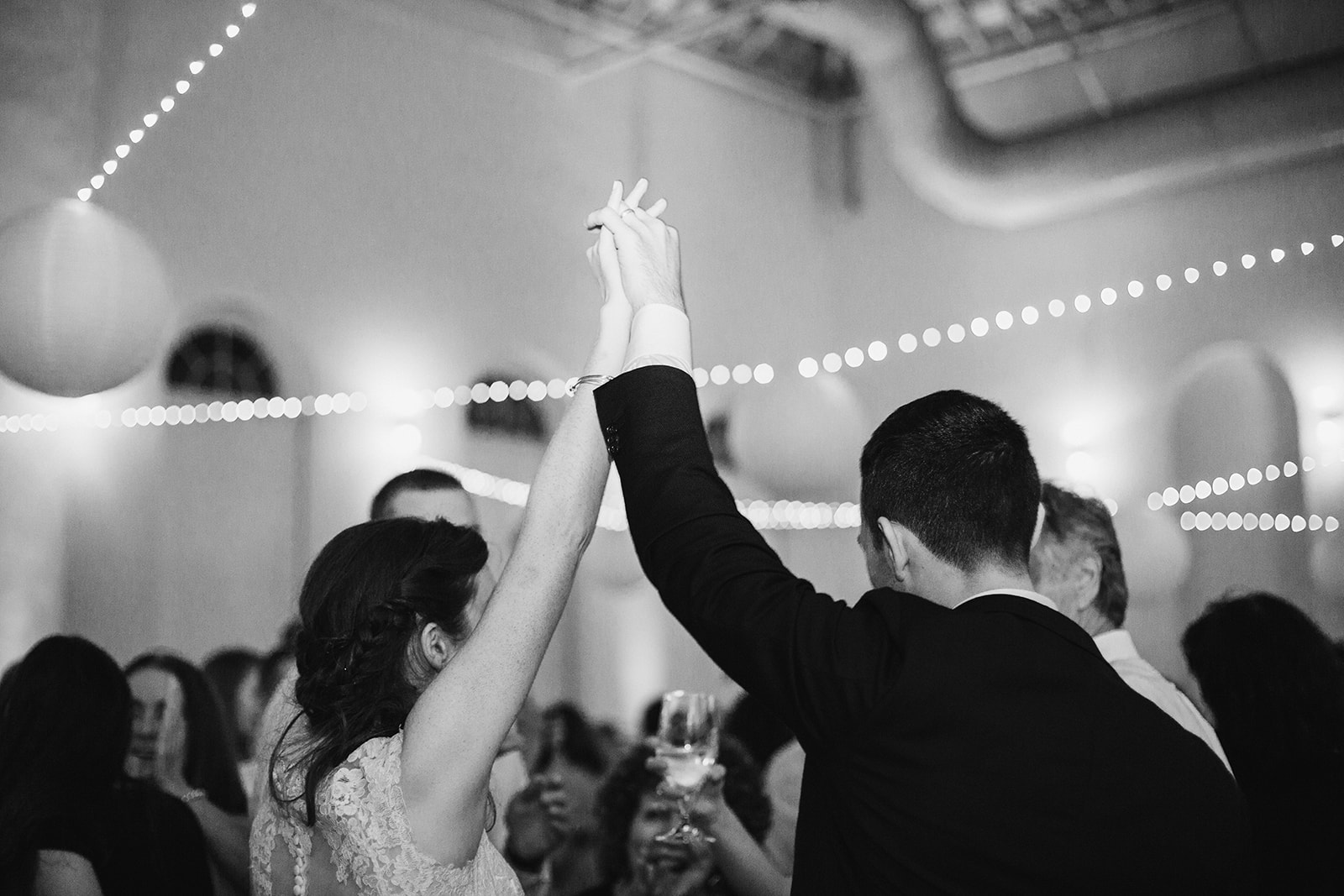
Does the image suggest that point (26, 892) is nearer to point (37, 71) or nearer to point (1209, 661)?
point (1209, 661)

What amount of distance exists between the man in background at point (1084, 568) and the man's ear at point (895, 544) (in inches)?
35.0

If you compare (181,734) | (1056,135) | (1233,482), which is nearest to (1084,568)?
(181,734)

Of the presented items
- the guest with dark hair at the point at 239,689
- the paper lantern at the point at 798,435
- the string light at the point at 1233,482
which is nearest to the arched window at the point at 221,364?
the guest with dark hair at the point at 239,689

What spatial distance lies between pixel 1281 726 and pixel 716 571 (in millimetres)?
1196

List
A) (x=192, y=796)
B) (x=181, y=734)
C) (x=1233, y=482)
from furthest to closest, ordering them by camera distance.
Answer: (x=1233, y=482), (x=181, y=734), (x=192, y=796)

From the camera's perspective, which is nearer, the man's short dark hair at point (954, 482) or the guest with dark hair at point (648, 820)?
the man's short dark hair at point (954, 482)

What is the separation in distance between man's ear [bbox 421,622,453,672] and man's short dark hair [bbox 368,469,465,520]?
0.87 m

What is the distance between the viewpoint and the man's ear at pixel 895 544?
1189 millimetres

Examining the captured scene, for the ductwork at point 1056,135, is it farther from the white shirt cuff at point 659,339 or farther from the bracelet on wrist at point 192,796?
the white shirt cuff at point 659,339

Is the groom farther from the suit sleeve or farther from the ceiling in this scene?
the ceiling

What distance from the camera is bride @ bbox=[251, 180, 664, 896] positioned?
117 cm

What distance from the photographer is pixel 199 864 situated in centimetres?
201

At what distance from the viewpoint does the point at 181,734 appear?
2.54 metres

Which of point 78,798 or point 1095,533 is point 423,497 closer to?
point 78,798
